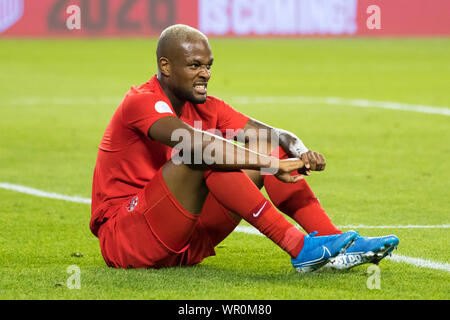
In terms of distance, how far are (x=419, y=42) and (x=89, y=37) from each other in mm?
9711

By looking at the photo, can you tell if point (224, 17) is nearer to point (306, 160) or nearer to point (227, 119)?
point (227, 119)

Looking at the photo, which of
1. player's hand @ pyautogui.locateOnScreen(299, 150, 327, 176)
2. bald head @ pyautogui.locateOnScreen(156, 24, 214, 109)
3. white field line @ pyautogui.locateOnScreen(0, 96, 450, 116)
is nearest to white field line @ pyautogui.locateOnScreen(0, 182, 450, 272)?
player's hand @ pyautogui.locateOnScreen(299, 150, 327, 176)

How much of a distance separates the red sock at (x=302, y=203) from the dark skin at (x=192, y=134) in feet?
0.34

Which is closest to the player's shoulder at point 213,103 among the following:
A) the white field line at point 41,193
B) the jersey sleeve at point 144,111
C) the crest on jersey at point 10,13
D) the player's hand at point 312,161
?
the jersey sleeve at point 144,111

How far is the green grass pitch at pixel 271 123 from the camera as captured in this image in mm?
4812

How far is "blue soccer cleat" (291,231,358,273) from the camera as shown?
15.7 ft

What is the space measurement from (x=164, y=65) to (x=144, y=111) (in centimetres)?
35

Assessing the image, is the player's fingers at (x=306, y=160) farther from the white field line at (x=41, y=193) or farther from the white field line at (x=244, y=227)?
the white field line at (x=41, y=193)

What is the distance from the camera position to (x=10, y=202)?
7.34 metres

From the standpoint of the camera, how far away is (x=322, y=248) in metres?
4.82

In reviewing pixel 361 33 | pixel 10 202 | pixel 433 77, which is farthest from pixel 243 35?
pixel 10 202

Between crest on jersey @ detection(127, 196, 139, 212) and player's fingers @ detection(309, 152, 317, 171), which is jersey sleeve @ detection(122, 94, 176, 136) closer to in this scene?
crest on jersey @ detection(127, 196, 139, 212)

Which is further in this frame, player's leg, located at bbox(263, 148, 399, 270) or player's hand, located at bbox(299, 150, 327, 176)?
player's leg, located at bbox(263, 148, 399, 270)

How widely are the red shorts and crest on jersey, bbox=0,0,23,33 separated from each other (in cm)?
2271
